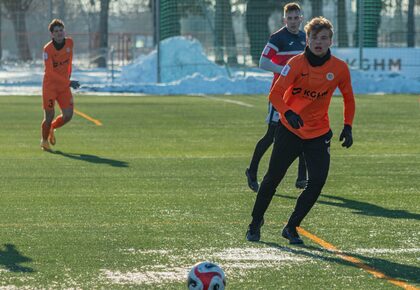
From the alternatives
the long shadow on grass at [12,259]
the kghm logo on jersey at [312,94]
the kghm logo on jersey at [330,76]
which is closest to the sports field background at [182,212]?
the long shadow on grass at [12,259]

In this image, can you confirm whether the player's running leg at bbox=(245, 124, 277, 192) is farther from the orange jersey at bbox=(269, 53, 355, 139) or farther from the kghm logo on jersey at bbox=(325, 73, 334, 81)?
the kghm logo on jersey at bbox=(325, 73, 334, 81)

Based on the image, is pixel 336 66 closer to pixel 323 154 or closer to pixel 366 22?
pixel 323 154

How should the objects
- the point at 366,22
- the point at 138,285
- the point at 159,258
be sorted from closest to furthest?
the point at 138,285 → the point at 159,258 → the point at 366,22

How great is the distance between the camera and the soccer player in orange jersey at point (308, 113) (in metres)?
8.30

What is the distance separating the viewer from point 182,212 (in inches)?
407

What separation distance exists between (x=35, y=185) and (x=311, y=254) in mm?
5026

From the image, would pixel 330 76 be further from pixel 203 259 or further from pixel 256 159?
pixel 256 159

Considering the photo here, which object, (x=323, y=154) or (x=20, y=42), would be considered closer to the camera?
(x=323, y=154)

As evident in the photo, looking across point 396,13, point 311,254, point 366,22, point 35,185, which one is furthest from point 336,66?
point 396,13

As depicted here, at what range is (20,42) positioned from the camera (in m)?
54.8

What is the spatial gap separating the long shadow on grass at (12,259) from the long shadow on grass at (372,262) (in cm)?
193

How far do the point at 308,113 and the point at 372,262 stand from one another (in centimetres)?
134

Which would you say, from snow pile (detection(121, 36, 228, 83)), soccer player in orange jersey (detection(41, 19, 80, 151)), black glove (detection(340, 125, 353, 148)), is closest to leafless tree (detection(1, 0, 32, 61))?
snow pile (detection(121, 36, 228, 83))

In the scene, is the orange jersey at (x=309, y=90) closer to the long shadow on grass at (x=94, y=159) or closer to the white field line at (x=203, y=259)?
the white field line at (x=203, y=259)
